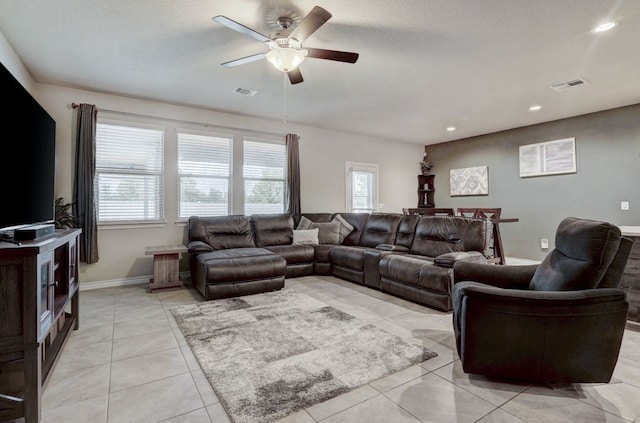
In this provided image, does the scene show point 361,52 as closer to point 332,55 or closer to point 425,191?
point 332,55

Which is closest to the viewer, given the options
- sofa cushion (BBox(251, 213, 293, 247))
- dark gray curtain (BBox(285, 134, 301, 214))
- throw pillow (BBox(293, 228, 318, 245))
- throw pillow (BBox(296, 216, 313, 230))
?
sofa cushion (BBox(251, 213, 293, 247))

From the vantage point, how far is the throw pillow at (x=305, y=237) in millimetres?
5211

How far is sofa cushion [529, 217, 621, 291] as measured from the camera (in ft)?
5.82

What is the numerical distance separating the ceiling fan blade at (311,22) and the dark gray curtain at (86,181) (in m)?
3.29

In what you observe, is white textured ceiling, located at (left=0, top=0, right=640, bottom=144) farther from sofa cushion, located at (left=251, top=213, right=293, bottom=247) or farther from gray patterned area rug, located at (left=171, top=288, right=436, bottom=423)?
gray patterned area rug, located at (left=171, top=288, right=436, bottom=423)

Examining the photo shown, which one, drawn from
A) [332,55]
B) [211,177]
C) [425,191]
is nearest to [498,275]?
[332,55]

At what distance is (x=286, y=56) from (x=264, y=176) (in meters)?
3.16

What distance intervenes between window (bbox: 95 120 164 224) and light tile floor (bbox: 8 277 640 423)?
2133mm

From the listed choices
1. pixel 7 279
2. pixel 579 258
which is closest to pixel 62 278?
pixel 7 279

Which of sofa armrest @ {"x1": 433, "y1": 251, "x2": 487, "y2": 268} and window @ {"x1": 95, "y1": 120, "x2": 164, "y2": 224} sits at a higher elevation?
window @ {"x1": 95, "y1": 120, "x2": 164, "y2": 224}

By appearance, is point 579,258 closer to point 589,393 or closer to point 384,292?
point 589,393

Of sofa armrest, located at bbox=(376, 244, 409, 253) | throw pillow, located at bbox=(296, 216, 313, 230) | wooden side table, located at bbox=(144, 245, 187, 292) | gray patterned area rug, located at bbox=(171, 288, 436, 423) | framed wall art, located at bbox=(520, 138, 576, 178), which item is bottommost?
gray patterned area rug, located at bbox=(171, 288, 436, 423)

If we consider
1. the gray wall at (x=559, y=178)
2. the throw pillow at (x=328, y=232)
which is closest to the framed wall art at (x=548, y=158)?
the gray wall at (x=559, y=178)

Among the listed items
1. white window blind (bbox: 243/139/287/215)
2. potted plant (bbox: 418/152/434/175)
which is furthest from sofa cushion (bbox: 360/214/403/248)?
potted plant (bbox: 418/152/434/175)
